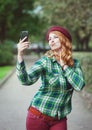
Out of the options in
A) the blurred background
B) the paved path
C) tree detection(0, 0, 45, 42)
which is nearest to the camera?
the paved path

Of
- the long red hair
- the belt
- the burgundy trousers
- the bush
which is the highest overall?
the long red hair

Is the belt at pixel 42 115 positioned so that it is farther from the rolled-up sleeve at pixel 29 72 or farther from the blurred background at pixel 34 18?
the blurred background at pixel 34 18

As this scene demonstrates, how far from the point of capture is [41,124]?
4.79m

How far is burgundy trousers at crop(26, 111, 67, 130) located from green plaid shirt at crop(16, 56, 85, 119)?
0.08m

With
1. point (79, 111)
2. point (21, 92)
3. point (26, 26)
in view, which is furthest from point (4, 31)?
point (79, 111)

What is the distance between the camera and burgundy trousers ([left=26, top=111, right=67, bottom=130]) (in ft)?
15.7

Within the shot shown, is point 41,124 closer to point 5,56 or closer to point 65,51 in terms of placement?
point 65,51

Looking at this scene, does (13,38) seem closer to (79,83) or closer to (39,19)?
(39,19)

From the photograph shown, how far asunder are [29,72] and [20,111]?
24.9ft

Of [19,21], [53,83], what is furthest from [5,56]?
[53,83]

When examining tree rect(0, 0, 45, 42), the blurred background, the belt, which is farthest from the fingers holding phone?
tree rect(0, 0, 45, 42)

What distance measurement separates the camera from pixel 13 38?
49.5m

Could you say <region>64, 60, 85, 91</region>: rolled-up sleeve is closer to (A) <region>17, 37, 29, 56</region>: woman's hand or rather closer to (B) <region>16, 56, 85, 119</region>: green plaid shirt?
(B) <region>16, 56, 85, 119</region>: green plaid shirt

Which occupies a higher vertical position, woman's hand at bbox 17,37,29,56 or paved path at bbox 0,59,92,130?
woman's hand at bbox 17,37,29,56
